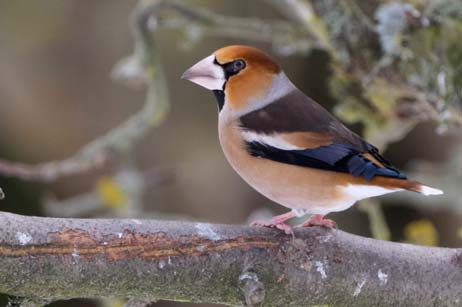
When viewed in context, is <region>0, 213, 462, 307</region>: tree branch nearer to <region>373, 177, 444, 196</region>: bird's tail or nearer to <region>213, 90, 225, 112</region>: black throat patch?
<region>373, 177, 444, 196</region>: bird's tail

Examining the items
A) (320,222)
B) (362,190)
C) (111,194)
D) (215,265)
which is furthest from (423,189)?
(111,194)

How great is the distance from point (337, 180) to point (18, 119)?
358cm

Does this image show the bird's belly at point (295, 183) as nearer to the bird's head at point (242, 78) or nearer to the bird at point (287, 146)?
the bird at point (287, 146)

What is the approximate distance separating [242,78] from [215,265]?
0.83m

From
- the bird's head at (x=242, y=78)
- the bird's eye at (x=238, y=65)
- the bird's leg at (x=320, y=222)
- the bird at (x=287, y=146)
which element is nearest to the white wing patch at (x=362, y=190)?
the bird at (x=287, y=146)

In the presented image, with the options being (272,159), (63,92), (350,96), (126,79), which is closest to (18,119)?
(63,92)

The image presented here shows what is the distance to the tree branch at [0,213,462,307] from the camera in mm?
2139

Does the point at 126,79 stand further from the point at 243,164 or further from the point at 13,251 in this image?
the point at 13,251

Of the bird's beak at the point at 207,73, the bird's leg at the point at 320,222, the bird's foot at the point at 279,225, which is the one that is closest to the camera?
the bird's foot at the point at 279,225

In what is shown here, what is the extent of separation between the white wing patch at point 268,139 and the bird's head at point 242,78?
133mm

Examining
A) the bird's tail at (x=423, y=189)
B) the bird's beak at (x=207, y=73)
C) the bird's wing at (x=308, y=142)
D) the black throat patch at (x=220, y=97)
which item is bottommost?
the bird's tail at (x=423, y=189)

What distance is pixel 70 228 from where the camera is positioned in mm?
2172

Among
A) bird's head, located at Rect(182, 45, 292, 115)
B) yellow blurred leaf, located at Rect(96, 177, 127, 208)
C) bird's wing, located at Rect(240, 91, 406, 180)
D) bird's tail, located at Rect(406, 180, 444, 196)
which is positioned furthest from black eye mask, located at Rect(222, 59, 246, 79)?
yellow blurred leaf, located at Rect(96, 177, 127, 208)

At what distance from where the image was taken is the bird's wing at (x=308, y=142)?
2.60 meters
